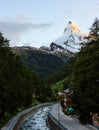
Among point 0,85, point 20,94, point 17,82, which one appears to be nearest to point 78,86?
point 0,85

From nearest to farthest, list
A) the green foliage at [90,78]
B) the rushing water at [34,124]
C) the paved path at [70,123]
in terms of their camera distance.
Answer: the green foliage at [90,78]
the paved path at [70,123]
the rushing water at [34,124]

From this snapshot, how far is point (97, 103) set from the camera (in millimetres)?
47719

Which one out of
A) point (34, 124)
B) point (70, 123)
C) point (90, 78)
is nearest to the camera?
point (90, 78)

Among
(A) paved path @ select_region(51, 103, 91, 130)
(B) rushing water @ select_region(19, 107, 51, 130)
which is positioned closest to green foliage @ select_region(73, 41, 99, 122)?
Result: (A) paved path @ select_region(51, 103, 91, 130)

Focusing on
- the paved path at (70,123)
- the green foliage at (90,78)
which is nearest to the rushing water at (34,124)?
the paved path at (70,123)

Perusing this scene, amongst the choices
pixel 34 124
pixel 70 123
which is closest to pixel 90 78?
pixel 70 123

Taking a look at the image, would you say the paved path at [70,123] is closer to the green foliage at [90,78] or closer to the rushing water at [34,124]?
the rushing water at [34,124]

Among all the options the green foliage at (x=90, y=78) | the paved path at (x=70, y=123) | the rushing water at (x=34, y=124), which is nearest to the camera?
the green foliage at (x=90, y=78)

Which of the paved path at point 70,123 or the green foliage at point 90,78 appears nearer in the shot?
the green foliage at point 90,78

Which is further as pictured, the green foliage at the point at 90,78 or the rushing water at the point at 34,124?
the rushing water at the point at 34,124

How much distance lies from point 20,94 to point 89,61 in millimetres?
48900

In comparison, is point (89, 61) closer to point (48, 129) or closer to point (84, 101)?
point (84, 101)

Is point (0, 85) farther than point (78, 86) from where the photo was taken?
Yes

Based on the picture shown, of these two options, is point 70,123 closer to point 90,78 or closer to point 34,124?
point 34,124
